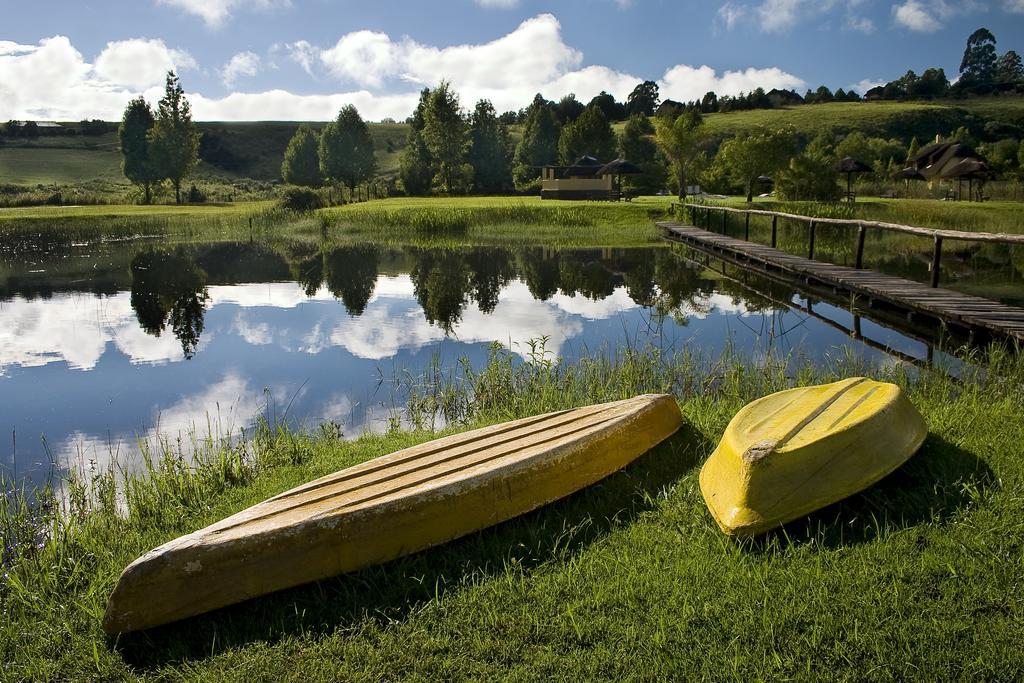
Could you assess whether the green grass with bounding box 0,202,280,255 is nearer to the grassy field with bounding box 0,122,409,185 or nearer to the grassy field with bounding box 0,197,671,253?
the grassy field with bounding box 0,197,671,253

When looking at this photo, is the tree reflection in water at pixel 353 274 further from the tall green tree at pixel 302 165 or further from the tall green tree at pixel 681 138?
the tall green tree at pixel 302 165

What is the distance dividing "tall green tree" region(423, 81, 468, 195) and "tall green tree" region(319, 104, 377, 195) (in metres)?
7.18

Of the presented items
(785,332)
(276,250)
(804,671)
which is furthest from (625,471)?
(276,250)

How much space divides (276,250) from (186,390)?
59.2 ft

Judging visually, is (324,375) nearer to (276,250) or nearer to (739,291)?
(739,291)

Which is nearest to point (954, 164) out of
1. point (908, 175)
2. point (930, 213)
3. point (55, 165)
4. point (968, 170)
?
point (908, 175)

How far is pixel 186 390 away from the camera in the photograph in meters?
7.95

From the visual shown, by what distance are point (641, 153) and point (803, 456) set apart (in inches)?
2127

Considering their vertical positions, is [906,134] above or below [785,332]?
above

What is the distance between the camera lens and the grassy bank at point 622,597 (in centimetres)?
268

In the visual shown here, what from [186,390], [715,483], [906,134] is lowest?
[186,390]

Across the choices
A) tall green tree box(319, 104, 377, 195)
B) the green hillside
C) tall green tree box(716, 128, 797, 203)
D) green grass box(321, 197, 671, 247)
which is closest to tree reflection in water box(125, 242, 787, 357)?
green grass box(321, 197, 671, 247)

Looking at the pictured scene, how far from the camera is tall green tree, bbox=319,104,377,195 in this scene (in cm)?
5578

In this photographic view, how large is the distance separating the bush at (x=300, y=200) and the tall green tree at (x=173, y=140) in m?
18.1
